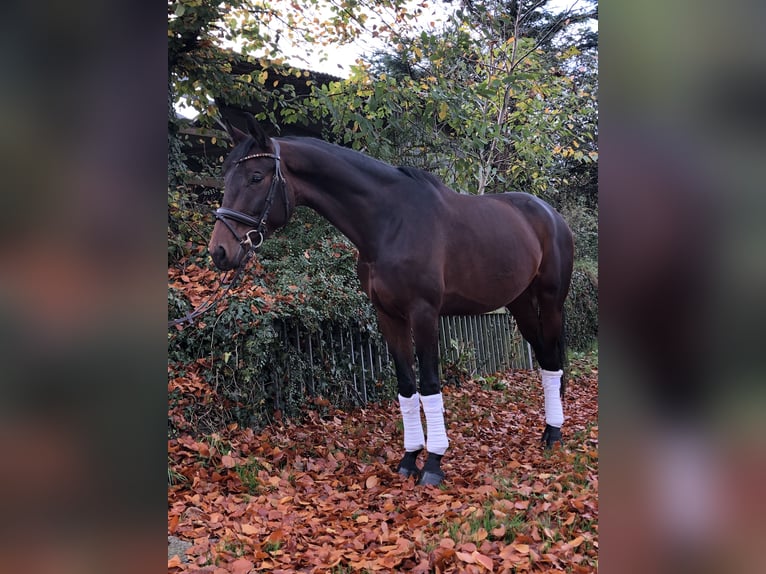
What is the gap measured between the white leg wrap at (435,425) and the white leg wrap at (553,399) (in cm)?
122

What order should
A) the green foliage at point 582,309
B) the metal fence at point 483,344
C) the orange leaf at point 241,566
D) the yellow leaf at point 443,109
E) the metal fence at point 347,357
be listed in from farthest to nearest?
the green foliage at point 582,309 < the metal fence at point 483,344 < the metal fence at point 347,357 < the yellow leaf at point 443,109 < the orange leaf at point 241,566

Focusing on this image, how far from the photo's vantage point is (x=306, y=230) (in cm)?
654

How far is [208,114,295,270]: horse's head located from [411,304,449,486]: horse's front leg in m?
1.05

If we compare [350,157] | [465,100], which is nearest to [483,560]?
[350,157]

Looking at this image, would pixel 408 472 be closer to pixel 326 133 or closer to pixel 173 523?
pixel 173 523

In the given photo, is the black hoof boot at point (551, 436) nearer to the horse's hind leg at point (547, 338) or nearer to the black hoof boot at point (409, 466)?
the horse's hind leg at point (547, 338)

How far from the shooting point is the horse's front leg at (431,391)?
11.2 feet

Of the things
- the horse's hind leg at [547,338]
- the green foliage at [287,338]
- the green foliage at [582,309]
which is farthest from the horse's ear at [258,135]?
the green foliage at [582,309]
